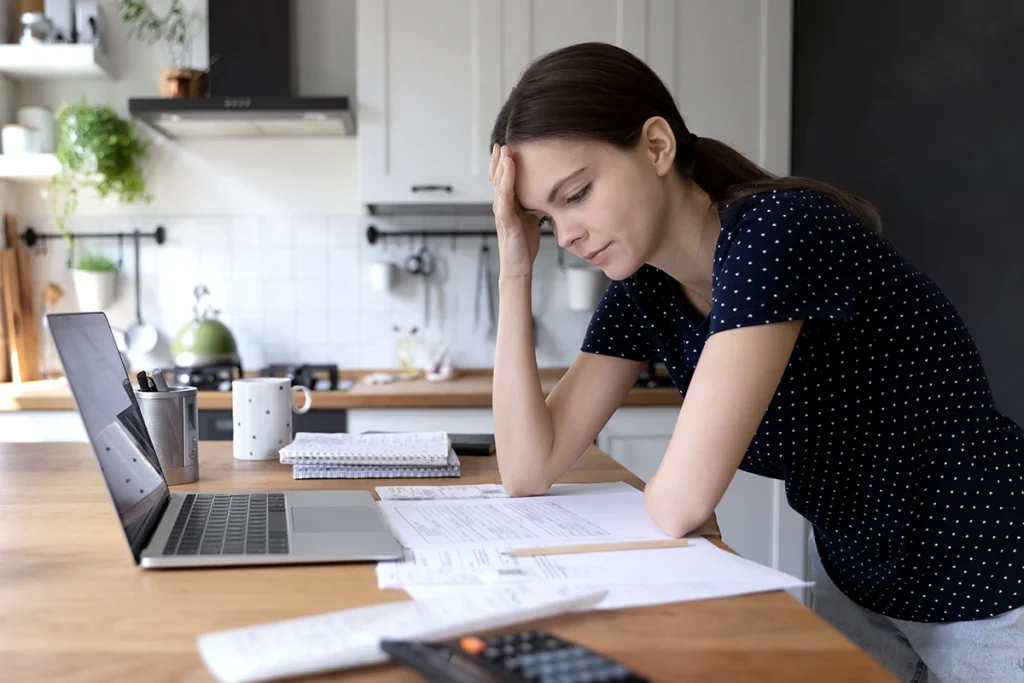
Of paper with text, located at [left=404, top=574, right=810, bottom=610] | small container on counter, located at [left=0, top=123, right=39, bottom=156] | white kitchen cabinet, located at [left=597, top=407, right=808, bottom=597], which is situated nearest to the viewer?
paper with text, located at [left=404, top=574, right=810, bottom=610]

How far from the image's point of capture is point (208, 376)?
9.45 feet

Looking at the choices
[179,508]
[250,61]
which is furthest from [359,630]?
[250,61]

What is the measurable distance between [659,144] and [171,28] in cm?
252

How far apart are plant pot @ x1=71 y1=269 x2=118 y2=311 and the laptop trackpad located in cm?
242

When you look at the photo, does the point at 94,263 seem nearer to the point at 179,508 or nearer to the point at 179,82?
the point at 179,82

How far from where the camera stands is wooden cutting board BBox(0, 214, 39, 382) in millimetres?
3047

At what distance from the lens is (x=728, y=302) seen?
3.26 feet

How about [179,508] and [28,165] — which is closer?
[179,508]

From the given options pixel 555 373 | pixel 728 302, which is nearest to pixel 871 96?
pixel 555 373

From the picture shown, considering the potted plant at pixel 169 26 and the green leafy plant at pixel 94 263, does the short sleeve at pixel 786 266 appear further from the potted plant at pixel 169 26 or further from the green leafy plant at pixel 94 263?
the green leafy plant at pixel 94 263

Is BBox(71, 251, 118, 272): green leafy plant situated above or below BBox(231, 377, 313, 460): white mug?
above

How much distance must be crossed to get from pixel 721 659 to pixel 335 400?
214 cm

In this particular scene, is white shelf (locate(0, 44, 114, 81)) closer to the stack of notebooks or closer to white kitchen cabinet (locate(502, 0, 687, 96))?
white kitchen cabinet (locate(502, 0, 687, 96))

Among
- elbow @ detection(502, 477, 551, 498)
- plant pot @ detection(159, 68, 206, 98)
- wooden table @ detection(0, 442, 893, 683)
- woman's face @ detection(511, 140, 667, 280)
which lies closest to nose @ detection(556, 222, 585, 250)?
woman's face @ detection(511, 140, 667, 280)
